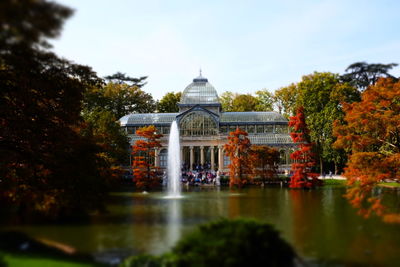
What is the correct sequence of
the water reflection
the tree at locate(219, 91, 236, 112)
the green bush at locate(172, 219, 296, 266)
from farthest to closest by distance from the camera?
the tree at locate(219, 91, 236, 112)
the water reflection
the green bush at locate(172, 219, 296, 266)

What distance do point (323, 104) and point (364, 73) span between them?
956cm

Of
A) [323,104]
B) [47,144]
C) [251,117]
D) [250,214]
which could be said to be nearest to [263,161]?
[251,117]

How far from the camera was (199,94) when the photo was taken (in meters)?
64.4

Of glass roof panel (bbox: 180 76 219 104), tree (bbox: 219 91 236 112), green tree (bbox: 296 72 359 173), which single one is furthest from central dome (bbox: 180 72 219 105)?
tree (bbox: 219 91 236 112)

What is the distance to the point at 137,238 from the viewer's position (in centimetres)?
1547

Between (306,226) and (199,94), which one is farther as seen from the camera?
(199,94)

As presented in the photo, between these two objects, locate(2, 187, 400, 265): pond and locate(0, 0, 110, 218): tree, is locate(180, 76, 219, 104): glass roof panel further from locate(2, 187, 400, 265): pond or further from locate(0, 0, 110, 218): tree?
locate(0, 0, 110, 218): tree

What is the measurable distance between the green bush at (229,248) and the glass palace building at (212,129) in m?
46.2

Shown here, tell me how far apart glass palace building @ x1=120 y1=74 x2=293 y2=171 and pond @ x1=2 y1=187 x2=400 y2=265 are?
32.2 metres

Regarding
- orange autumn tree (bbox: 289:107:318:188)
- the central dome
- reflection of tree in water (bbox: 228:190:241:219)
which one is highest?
the central dome

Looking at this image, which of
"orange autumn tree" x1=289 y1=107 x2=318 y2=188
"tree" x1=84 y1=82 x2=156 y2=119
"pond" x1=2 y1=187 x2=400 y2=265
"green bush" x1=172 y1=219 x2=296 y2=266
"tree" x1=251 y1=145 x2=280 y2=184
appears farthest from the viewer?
"tree" x1=84 y1=82 x2=156 y2=119

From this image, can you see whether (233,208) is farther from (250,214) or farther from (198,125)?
(198,125)

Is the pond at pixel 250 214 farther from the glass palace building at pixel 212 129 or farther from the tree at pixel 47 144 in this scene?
the glass palace building at pixel 212 129

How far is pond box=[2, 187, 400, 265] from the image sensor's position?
530 inches
